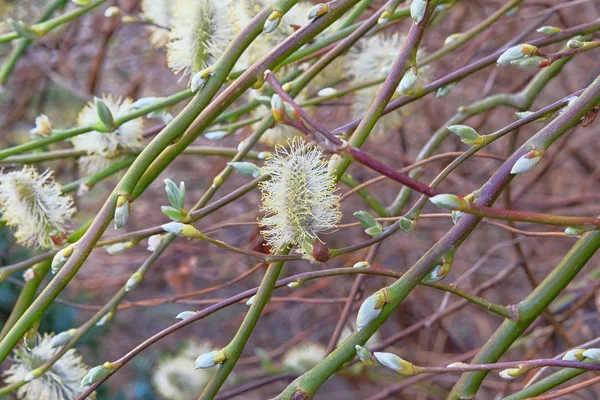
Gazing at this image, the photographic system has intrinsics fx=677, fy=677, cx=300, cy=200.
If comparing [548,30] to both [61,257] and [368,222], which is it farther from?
[61,257]

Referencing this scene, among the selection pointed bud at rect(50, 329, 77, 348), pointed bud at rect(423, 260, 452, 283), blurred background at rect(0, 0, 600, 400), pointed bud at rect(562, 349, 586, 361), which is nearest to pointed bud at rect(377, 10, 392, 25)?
pointed bud at rect(423, 260, 452, 283)

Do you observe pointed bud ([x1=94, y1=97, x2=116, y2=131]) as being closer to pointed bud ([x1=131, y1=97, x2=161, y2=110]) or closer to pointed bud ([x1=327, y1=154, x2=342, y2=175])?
pointed bud ([x1=131, y1=97, x2=161, y2=110])

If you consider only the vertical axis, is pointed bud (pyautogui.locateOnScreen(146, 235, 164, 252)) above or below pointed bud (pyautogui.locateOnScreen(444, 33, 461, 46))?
below

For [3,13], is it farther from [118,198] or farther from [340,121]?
[340,121]

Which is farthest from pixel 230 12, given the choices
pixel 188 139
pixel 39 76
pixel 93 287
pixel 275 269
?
pixel 93 287

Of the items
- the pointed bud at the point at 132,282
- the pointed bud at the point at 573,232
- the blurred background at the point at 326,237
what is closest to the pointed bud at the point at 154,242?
the pointed bud at the point at 132,282
